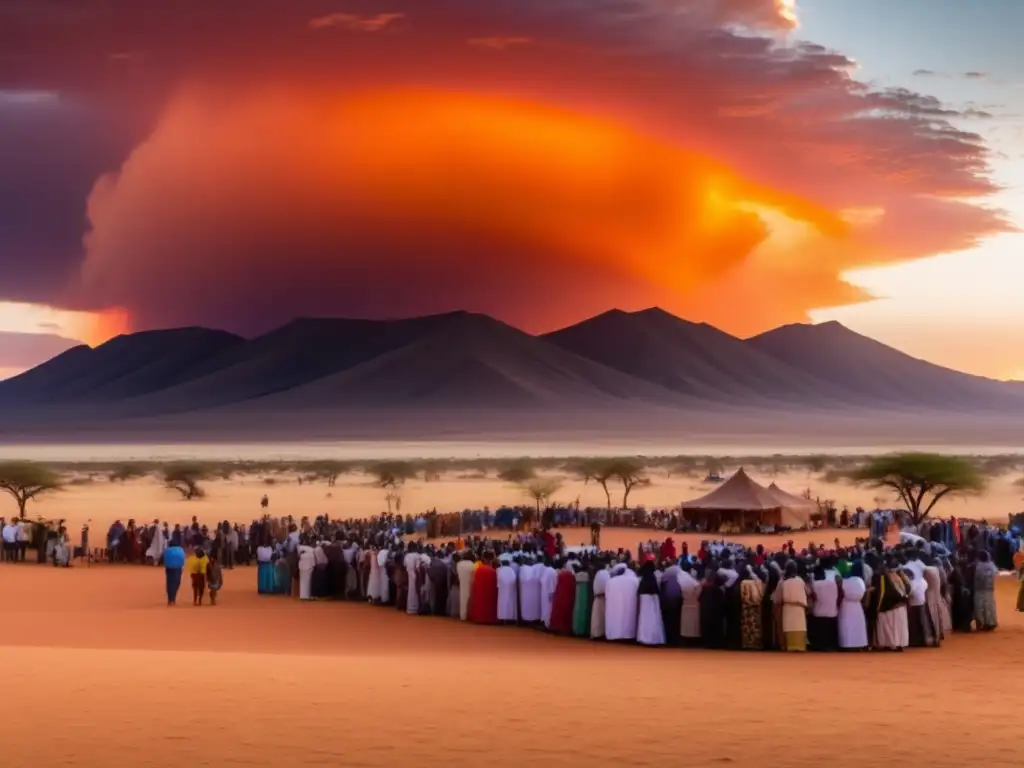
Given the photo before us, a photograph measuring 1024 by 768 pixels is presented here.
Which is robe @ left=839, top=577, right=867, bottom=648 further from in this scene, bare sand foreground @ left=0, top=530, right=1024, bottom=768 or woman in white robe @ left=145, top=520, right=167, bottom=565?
woman in white robe @ left=145, top=520, right=167, bottom=565

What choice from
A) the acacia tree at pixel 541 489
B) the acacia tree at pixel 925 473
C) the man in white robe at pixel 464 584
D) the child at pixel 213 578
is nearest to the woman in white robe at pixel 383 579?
the man in white robe at pixel 464 584

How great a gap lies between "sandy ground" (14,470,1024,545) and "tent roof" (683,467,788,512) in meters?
14.1

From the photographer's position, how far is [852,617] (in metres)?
18.4

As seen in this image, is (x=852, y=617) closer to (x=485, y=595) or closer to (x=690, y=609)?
(x=690, y=609)

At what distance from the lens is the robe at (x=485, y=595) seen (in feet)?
71.4

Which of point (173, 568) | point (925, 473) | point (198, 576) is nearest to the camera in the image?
point (198, 576)

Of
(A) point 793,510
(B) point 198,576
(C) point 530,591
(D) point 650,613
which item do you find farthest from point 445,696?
(A) point 793,510

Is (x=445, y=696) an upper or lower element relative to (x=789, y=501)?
lower

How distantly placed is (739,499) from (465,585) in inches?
753

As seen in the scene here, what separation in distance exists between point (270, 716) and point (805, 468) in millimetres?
87395

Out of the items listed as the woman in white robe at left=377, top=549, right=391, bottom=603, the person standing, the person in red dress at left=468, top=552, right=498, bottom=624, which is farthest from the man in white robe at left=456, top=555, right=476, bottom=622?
the person standing

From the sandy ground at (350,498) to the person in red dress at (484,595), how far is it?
23.4 meters

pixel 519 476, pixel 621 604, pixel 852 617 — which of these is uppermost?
pixel 519 476

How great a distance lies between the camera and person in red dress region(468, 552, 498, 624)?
21.8 metres
